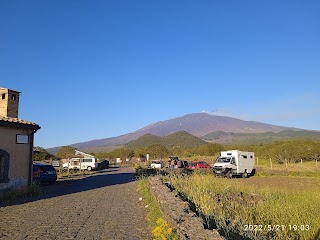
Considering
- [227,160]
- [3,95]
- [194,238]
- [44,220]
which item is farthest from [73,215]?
[227,160]

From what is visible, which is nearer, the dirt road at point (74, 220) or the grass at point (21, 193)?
the dirt road at point (74, 220)

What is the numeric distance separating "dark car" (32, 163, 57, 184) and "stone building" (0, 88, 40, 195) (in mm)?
4841

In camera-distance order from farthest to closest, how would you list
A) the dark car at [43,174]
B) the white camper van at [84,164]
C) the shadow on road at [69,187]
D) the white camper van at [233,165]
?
the white camper van at [84,164] < the white camper van at [233,165] < the dark car at [43,174] < the shadow on road at [69,187]

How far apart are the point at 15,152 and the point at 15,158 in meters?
0.29

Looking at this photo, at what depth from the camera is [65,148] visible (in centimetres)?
7631

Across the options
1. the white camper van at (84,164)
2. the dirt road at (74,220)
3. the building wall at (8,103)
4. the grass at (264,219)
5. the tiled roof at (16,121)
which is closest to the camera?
the grass at (264,219)

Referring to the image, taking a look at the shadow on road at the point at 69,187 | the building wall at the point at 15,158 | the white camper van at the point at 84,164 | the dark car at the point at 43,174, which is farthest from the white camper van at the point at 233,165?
the white camper van at the point at 84,164

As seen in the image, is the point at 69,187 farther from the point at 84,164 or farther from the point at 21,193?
the point at 84,164

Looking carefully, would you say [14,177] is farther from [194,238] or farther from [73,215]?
[194,238]

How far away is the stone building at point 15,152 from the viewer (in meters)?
14.3

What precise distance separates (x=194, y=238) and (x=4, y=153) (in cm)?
1193

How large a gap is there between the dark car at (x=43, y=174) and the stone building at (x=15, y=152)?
4.84 metres

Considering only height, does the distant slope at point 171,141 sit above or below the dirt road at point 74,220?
above

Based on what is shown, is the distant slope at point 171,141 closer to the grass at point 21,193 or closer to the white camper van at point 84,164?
the white camper van at point 84,164
